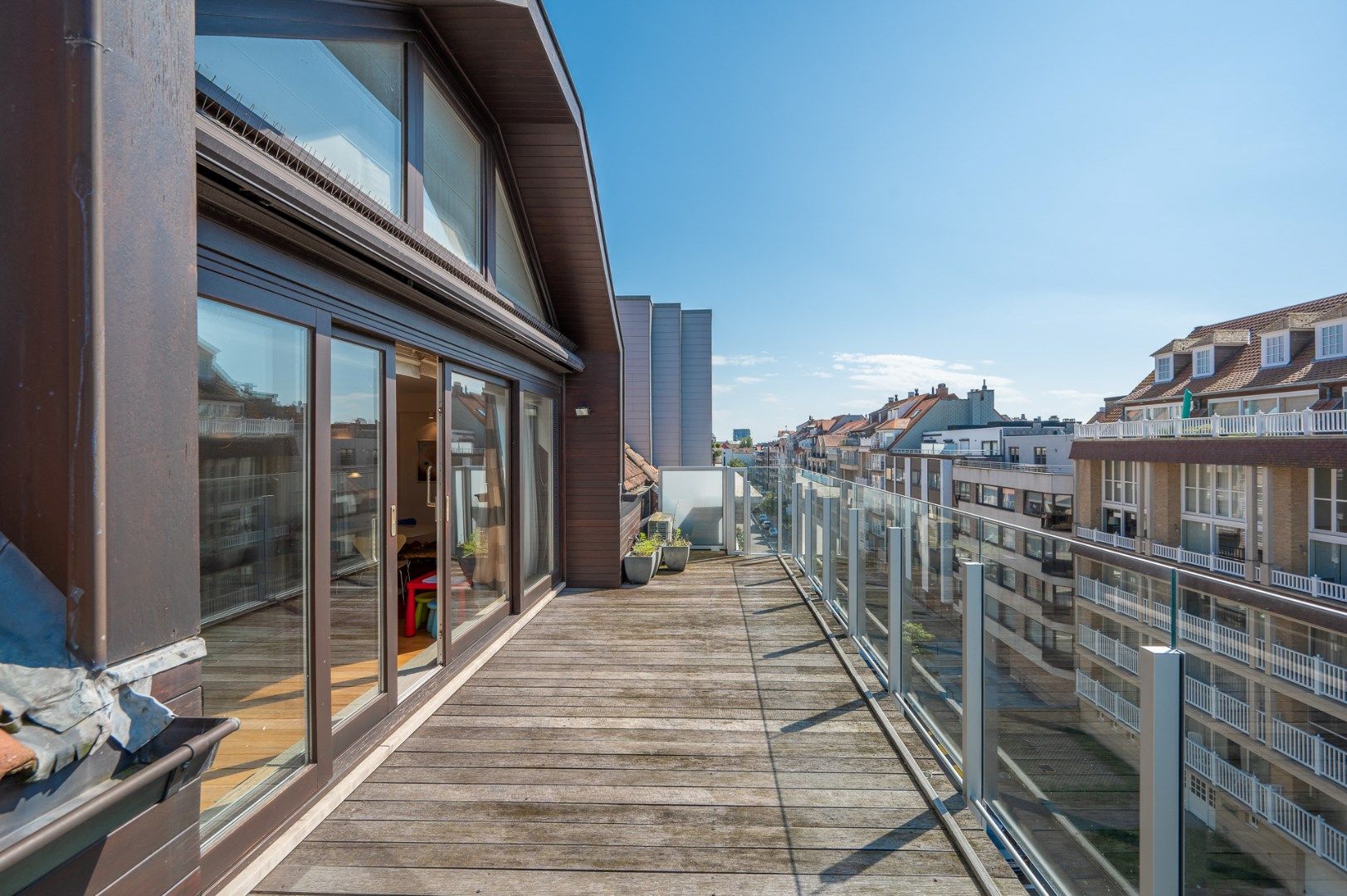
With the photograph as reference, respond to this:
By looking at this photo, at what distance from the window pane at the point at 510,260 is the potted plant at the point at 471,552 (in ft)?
6.30

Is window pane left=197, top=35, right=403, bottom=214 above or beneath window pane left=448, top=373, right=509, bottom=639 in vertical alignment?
above

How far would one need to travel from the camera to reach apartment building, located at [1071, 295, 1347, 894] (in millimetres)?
1082

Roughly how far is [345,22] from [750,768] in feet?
13.2

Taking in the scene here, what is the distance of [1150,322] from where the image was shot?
31.3 m

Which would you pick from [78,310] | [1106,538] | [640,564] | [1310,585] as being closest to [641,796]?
[78,310]

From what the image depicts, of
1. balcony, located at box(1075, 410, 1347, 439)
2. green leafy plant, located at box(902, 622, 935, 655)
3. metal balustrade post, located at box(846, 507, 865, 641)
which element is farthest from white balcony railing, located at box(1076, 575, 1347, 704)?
balcony, located at box(1075, 410, 1347, 439)

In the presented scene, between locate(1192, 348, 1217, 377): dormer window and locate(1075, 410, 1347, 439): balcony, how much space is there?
7.30 feet

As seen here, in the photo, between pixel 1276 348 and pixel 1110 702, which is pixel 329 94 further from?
pixel 1276 348

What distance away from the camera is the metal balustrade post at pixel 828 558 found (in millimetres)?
5293

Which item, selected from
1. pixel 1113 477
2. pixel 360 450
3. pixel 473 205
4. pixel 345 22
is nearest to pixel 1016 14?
pixel 473 205

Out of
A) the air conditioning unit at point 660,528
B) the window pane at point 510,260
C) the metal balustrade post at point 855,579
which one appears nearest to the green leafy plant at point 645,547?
the air conditioning unit at point 660,528

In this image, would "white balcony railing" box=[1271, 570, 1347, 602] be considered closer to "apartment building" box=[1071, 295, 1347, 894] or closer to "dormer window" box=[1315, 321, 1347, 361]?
"apartment building" box=[1071, 295, 1347, 894]

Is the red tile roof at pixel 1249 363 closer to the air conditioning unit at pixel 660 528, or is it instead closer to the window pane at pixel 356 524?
the air conditioning unit at pixel 660 528

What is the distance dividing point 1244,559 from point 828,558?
13902 mm
